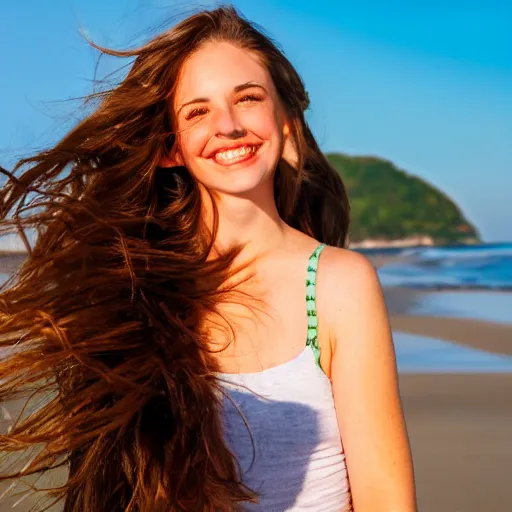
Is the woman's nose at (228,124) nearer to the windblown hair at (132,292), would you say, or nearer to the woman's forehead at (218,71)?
the woman's forehead at (218,71)

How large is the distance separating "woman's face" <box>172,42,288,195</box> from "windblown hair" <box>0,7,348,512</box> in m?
0.08

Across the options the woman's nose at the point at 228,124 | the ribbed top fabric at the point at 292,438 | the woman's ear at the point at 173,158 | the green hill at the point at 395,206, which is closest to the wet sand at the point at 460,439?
the ribbed top fabric at the point at 292,438

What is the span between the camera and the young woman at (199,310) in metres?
2.35

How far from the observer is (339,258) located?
246cm

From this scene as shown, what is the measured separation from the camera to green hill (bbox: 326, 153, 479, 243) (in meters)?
85.5

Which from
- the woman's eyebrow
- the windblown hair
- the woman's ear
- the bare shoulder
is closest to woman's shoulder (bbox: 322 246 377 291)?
the bare shoulder

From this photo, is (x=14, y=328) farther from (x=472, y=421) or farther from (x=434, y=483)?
(x=472, y=421)

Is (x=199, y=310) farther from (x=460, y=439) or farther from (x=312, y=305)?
(x=460, y=439)

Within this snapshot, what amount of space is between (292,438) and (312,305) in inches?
14.9

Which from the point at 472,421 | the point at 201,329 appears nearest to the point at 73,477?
the point at 201,329

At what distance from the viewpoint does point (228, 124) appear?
2512 millimetres

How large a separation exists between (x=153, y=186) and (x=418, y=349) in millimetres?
5585

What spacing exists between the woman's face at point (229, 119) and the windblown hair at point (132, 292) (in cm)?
8

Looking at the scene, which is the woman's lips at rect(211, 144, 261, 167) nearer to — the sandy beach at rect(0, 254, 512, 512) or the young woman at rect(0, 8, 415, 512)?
the young woman at rect(0, 8, 415, 512)
